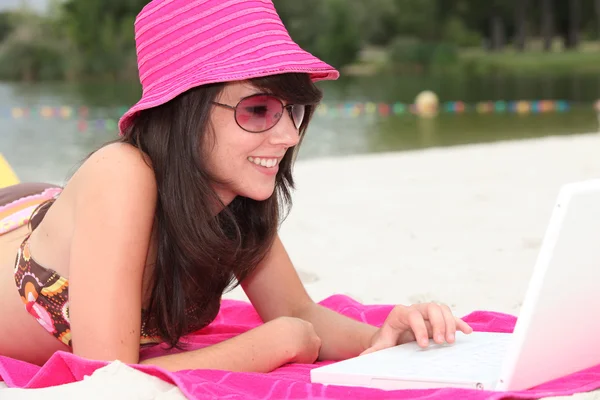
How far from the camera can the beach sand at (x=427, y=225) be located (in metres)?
3.47

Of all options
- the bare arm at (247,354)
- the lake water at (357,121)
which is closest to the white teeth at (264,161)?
the bare arm at (247,354)

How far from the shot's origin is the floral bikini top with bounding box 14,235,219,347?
2.23 meters

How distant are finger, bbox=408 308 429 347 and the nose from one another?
506 millimetres

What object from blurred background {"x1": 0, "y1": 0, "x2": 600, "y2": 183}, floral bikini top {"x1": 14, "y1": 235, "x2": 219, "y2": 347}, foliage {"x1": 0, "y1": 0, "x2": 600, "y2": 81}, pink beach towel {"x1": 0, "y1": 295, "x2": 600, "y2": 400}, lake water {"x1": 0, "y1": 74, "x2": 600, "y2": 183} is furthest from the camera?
foliage {"x1": 0, "y1": 0, "x2": 600, "y2": 81}

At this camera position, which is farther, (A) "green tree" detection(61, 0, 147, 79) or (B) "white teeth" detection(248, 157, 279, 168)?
(A) "green tree" detection(61, 0, 147, 79)

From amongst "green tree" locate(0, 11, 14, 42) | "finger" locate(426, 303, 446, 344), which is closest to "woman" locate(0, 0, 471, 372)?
"finger" locate(426, 303, 446, 344)

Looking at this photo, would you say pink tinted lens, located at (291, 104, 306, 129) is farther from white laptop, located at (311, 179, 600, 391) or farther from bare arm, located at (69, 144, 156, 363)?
white laptop, located at (311, 179, 600, 391)

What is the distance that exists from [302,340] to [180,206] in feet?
1.63

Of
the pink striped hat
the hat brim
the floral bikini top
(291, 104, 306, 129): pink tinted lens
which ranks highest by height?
the pink striped hat

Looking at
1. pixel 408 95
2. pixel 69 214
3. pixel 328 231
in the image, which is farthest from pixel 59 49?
pixel 69 214

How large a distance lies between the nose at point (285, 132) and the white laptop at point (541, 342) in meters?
0.55

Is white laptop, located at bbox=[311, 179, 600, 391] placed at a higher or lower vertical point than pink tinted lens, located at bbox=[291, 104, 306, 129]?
lower

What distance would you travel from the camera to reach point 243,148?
2.10 m

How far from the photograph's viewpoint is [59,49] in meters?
31.6
